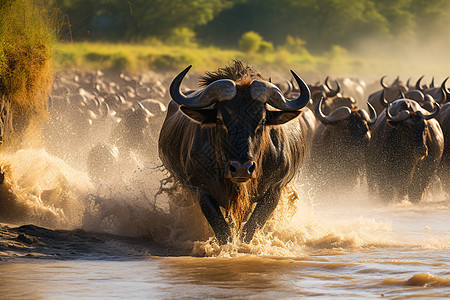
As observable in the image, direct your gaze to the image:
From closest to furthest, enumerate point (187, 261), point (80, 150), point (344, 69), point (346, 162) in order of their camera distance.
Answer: point (187, 261), point (346, 162), point (80, 150), point (344, 69)

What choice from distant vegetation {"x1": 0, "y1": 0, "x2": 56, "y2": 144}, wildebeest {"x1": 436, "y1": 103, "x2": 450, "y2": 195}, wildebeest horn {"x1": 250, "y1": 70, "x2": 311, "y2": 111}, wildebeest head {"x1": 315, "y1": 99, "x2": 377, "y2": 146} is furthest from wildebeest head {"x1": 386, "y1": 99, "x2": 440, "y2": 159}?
wildebeest horn {"x1": 250, "y1": 70, "x2": 311, "y2": 111}

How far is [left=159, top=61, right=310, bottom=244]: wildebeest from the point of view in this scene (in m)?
6.23

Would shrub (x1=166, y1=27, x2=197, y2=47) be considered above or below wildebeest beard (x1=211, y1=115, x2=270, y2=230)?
above

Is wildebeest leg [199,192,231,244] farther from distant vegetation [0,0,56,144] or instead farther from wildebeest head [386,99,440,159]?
wildebeest head [386,99,440,159]

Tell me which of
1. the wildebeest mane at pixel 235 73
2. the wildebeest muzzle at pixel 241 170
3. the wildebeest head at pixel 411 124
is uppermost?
the wildebeest head at pixel 411 124

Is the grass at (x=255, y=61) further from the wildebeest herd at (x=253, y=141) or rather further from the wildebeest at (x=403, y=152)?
the wildebeest at (x=403, y=152)

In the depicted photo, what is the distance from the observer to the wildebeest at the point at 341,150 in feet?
46.4

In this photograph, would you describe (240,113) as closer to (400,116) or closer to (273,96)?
(273,96)

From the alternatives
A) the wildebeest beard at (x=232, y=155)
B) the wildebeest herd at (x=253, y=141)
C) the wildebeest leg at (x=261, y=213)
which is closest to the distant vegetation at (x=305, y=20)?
the wildebeest herd at (x=253, y=141)

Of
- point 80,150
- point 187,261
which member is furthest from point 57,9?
point 80,150

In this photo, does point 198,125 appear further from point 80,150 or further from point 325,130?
point 80,150

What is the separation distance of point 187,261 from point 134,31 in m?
42.6

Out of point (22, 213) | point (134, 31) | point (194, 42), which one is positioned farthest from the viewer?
point (194, 42)

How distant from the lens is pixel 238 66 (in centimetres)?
724
